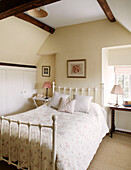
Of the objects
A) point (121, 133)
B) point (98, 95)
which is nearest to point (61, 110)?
point (98, 95)

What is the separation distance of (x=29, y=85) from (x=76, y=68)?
6.09 feet

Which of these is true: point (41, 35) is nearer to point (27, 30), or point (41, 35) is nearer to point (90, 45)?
point (27, 30)

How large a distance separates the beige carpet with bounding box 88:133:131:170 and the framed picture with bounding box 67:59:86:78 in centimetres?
176

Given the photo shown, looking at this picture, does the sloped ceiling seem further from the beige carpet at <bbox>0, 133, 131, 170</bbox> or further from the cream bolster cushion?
the beige carpet at <bbox>0, 133, 131, 170</bbox>

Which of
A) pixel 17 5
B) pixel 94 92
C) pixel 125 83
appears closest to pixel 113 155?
pixel 94 92

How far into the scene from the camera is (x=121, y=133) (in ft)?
12.3

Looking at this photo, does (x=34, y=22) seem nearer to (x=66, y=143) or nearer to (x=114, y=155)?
(x=66, y=143)

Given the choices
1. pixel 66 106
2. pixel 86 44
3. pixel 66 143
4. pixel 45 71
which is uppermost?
pixel 86 44

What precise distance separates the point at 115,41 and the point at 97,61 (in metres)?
0.63

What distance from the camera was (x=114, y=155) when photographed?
2.75 m

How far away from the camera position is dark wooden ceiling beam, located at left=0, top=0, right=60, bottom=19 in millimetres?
1855

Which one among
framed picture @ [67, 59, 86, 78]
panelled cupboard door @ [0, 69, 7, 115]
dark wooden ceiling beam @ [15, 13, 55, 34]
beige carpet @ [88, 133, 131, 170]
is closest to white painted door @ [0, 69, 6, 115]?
panelled cupboard door @ [0, 69, 7, 115]

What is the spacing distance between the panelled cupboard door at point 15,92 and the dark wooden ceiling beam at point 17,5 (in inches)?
89.2

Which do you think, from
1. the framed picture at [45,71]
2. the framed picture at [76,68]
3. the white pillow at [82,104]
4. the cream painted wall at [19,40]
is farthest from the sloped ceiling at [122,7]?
the framed picture at [45,71]
